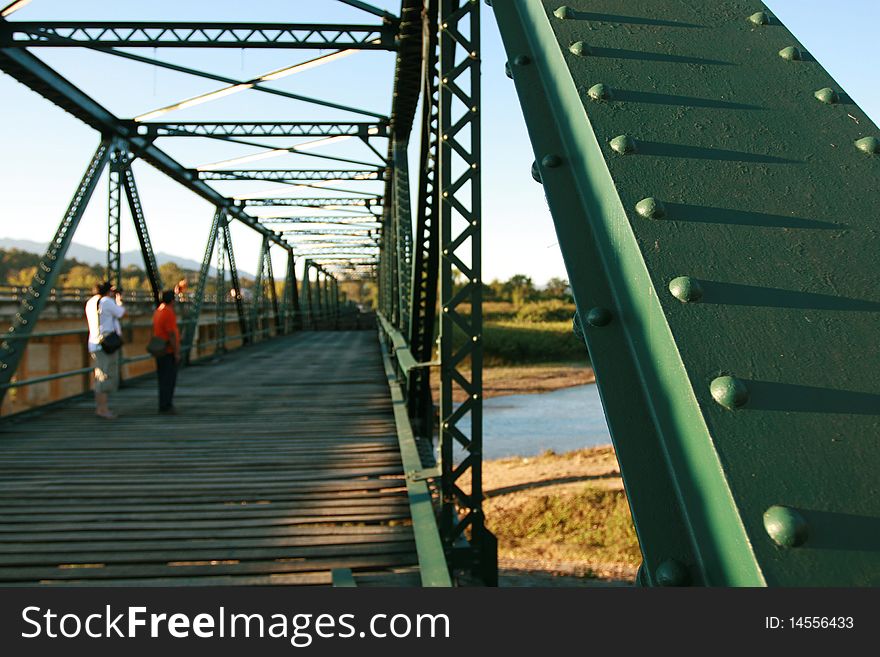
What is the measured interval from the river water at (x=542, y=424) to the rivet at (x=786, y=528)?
61.2 ft

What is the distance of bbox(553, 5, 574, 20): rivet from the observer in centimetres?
183

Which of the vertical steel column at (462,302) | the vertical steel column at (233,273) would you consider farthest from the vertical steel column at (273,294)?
the vertical steel column at (462,302)

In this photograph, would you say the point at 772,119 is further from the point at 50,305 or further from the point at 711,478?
the point at 50,305

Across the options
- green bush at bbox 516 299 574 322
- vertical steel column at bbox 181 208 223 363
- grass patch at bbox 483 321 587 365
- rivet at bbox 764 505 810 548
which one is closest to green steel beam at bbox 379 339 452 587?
rivet at bbox 764 505 810 548

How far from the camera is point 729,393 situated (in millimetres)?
1109

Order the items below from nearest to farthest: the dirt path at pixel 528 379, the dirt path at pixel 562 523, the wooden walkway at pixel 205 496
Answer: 1. the wooden walkway at pixel 205 496
2. the dirt path at pixel 562 523
3. the dirt path at pixel 528 379

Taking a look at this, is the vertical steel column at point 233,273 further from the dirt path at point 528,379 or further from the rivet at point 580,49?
the rivet at point 580,49

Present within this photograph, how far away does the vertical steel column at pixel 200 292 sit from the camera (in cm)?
1543

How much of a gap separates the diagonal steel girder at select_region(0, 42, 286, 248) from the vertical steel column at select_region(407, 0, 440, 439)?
5.45m

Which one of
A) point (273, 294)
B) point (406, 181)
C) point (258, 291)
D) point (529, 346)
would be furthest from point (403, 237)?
point (529, 346)

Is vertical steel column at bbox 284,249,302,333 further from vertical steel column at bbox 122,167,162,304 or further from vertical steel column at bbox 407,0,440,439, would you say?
vertical steel column at bbox 407,0,440,439

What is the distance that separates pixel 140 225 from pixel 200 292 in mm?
4264

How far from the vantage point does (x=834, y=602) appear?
0.99 m

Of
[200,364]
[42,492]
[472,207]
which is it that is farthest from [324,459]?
[200,364]
